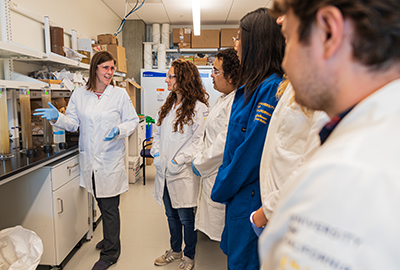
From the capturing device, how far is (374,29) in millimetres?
356

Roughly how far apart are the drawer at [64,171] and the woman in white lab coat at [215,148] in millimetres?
935

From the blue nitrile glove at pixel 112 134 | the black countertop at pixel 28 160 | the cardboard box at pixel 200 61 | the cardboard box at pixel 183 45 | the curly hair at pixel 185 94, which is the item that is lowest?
the black countertop at pixel 28 160

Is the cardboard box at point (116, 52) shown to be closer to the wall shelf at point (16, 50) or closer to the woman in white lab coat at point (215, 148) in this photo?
the wall shelf at point (16, 50)

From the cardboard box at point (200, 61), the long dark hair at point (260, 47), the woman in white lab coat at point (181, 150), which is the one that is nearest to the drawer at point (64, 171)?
the woman in white lab coat at point (181, 150)

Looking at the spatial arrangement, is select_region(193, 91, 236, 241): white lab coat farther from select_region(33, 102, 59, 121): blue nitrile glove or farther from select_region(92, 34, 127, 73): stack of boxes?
select_region(92, 34, 127, 73): stack of boxes

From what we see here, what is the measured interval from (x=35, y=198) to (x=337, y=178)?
76.4 inches


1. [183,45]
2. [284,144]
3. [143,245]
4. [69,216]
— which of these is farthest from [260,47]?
[183,45]

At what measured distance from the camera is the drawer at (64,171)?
1.74 meters

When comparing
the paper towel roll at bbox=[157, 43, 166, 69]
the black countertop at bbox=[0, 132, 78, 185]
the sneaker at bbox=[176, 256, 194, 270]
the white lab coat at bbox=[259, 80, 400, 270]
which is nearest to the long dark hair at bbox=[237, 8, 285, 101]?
the white lab coat at bbox=[259, 80, 400, 270]

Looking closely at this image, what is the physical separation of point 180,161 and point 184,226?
1.67 ft

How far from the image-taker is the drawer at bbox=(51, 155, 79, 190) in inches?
68.5

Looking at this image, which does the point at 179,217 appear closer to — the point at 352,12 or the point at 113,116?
the point at 113,116

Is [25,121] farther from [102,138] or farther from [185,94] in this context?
[185,94]

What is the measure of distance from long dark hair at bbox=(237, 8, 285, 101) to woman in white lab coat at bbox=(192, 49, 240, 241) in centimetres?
46
